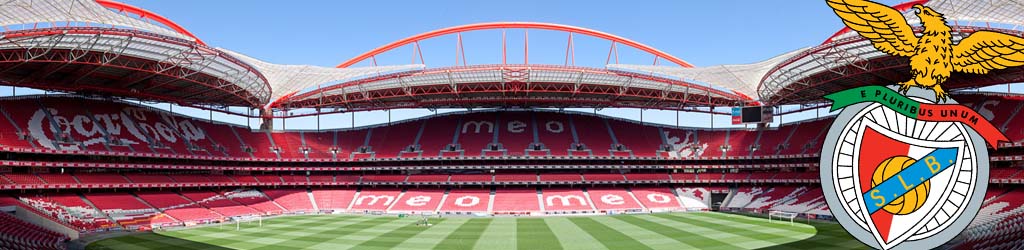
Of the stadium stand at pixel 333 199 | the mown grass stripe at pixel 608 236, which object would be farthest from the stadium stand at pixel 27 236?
the mown grass stripe at pixel 608 236

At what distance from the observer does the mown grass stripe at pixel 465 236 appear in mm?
33750

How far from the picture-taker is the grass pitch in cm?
3350

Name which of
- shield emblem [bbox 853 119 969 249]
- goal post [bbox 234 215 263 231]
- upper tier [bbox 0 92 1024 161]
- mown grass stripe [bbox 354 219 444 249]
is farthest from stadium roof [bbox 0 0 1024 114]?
shield emblem [bbox 853 119 969 249]

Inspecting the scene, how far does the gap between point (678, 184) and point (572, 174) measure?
488 inches

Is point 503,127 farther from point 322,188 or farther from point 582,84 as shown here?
point 322,188

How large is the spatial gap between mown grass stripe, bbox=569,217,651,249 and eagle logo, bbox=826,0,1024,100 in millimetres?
22077

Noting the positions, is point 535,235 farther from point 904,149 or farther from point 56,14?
point 56,14

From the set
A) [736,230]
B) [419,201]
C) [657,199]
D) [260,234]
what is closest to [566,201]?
[657,199]

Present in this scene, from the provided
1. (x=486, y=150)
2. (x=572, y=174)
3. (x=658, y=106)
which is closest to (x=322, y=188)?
(x=486, y=150)

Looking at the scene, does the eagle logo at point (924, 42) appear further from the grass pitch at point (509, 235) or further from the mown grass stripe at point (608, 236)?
the mown grass stripe at point (608, 236)

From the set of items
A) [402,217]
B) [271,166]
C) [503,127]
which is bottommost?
[402,217]

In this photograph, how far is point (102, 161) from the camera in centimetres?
5328

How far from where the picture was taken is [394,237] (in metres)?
38.0

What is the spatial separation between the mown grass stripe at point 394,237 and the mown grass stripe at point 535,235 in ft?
23.7
